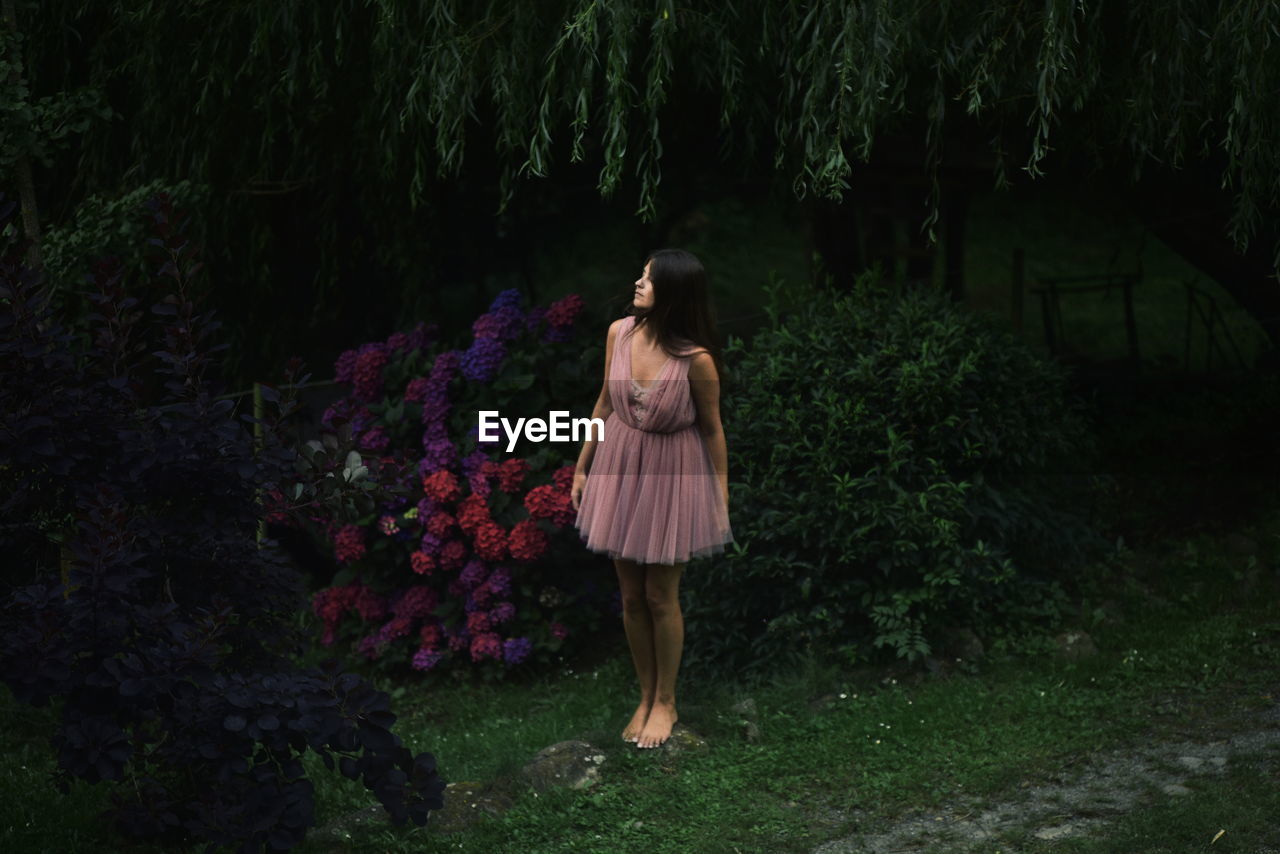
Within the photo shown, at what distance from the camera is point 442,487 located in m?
7.05

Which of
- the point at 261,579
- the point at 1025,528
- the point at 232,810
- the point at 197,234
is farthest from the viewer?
the point at 197,234

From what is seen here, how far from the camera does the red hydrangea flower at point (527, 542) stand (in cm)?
686

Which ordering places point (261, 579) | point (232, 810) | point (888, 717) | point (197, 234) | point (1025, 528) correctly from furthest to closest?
point (197, 234) < point (1025, 528) < point (888, 717) < point (261, 579) < point (232, 810)

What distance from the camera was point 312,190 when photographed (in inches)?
335

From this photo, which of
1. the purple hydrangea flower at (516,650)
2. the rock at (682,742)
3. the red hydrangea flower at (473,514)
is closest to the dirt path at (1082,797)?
the rock at (682,742)

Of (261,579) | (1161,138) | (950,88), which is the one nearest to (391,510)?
(261,579)

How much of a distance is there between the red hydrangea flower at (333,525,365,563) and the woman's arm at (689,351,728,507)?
101 inches

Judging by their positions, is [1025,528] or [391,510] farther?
[391,510]

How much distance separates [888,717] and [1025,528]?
1.38 metres

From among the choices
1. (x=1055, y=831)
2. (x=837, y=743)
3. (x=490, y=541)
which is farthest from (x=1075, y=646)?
(x=490, y=541)

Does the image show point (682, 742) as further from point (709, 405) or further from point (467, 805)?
point (709, 405)

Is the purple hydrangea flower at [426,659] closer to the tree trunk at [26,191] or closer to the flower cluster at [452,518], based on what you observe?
the flower cluster at [452,518]

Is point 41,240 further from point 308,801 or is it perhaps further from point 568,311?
point 308,801

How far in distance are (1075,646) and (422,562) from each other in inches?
128
